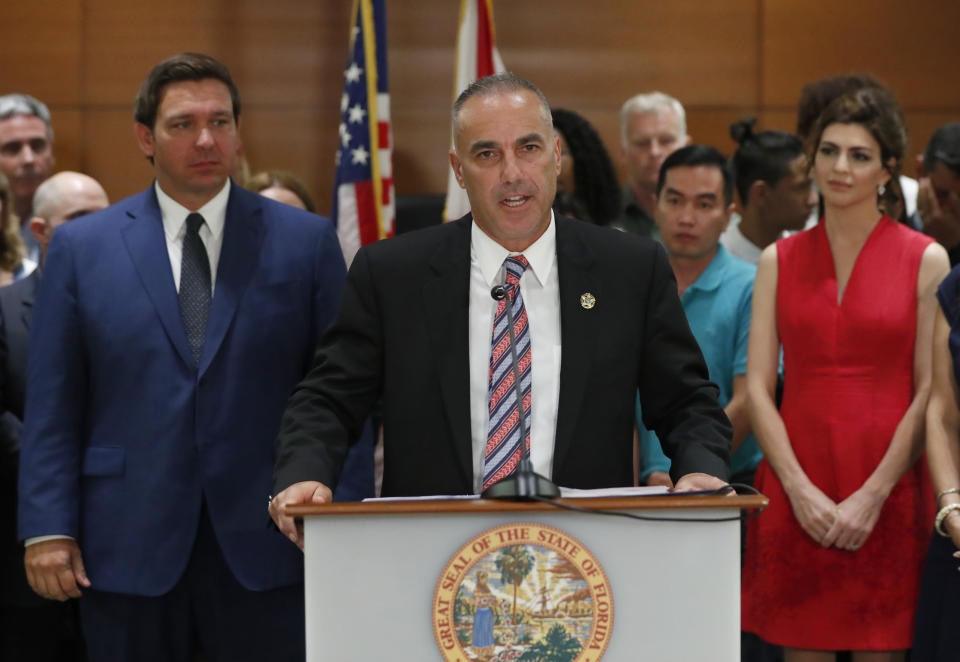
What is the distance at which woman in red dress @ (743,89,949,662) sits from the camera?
3055 mm

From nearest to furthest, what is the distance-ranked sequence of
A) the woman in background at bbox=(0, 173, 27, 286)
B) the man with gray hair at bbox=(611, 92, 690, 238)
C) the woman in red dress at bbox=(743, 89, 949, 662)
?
the woman in red dress at bbox=(743, 89, 949, 662) < the woman in background at bbox=(0, 173, 27, 286) < the man with gray hair at bbox=(611, 92, 690, 238)

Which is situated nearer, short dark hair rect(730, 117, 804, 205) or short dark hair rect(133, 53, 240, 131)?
short dark hair rect(133, 53, 240, 131)

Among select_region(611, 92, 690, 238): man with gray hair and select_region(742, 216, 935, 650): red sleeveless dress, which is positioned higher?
select_region(611, 92, 690, 238): man with gray hair

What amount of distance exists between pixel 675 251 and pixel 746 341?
0.35 meters

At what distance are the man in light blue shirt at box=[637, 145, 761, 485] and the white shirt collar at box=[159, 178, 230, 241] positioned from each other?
129cm

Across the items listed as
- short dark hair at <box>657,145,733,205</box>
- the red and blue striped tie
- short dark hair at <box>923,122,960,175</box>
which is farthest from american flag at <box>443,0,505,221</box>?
the red and blue striped tie

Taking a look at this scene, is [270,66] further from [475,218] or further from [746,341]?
[475,218]

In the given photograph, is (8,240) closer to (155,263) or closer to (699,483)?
(155,263)

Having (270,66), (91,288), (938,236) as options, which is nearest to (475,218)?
(91,288)

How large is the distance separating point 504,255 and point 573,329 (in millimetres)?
181

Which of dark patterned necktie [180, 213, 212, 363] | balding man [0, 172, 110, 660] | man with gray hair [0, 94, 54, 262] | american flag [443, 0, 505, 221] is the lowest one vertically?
balding man [0, 172, 110, 660]

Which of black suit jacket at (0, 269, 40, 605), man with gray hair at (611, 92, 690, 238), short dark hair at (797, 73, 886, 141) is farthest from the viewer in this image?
man with gray hair at (611, 92, 690, 238)

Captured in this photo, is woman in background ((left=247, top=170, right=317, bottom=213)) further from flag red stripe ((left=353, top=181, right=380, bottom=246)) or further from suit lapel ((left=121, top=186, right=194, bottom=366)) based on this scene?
suit lapel ((left=121, top=186, right=194, bottom=366))

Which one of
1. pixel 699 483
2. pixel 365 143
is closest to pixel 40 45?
pixel 365 143
